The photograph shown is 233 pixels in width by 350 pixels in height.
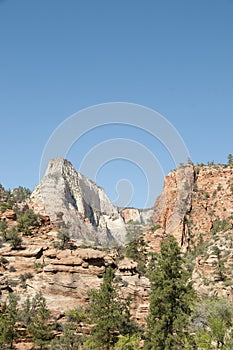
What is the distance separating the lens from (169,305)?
29.2 metres

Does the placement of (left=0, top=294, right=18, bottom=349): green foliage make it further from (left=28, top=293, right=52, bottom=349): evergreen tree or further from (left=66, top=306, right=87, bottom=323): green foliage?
(left=66, top=306, right=87, bottom=323): green foliage

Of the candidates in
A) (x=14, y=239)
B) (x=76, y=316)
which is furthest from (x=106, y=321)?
(x=14, y=239)

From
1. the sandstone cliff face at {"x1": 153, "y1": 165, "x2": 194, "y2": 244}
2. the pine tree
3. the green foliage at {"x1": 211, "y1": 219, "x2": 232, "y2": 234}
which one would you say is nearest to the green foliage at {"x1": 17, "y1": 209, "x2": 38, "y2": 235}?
the pine tree

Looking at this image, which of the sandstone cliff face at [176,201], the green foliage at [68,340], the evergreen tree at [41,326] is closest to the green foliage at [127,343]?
the green foliage at [68,340]

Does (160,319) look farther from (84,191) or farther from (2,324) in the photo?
(84,191)

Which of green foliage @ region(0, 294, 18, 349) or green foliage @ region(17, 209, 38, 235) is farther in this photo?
green foliage @ region(17, 209, 38, 235)

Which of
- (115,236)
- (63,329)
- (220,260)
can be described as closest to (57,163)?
(115,236)

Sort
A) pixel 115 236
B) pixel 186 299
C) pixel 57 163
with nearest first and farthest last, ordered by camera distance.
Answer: pixel 186 299 → pixel 57 163 → pixel 115 236

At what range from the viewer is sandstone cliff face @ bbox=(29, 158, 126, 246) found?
357 feet

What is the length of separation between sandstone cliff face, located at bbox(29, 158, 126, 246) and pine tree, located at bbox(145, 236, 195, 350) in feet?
185

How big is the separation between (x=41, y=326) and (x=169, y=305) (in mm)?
12402

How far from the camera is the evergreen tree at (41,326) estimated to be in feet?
110

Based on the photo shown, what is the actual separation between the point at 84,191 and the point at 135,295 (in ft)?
334

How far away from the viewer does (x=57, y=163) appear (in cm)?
13225
